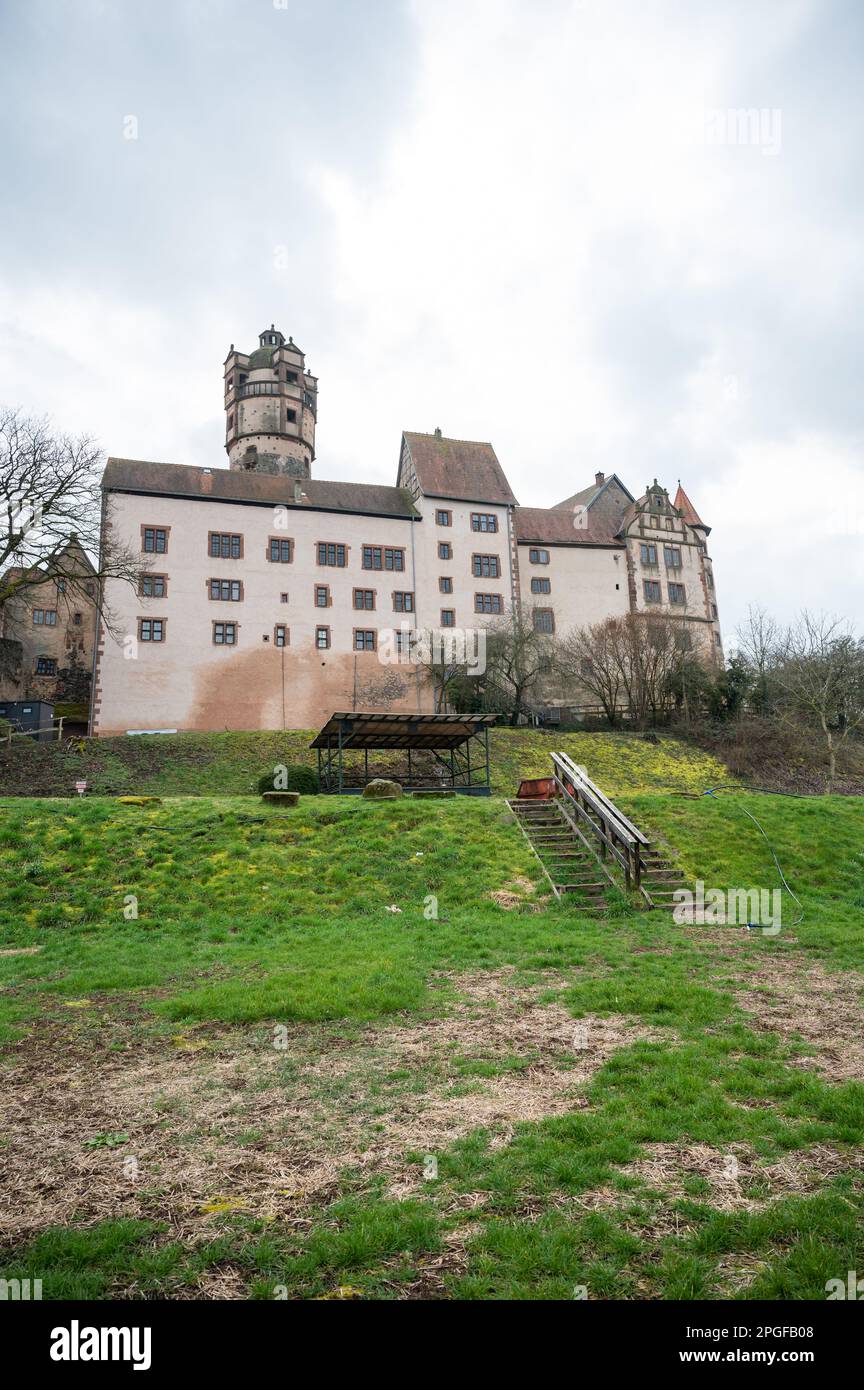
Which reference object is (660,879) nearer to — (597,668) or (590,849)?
(590,849)

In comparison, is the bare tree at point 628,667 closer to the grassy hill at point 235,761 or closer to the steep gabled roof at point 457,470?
A: the grassy hill at point 235,761

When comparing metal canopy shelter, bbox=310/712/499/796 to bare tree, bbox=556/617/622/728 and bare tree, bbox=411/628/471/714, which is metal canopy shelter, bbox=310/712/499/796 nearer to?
bare tree, bbox=411/628/471/714

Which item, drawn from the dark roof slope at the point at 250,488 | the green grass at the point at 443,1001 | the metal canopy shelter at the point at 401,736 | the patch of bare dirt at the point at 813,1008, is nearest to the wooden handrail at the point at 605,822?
the green grass at the point at 443,1001

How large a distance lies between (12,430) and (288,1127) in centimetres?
3386

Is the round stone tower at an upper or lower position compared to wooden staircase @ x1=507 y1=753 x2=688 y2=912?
upper

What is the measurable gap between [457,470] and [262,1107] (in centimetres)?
4701

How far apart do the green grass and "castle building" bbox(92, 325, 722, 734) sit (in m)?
22.2

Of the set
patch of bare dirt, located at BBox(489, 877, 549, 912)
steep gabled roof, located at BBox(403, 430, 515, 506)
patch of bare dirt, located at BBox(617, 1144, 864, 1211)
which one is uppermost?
steep gabled roof, located at BBox(403, 430, 515, 506)

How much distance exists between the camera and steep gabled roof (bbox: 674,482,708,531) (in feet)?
183

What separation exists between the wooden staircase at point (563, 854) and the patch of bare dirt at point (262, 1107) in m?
6.38

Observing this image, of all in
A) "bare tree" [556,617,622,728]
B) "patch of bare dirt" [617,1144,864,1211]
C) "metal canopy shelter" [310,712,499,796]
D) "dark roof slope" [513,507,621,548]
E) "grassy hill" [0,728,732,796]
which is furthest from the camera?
"dark roof slope" [513,507,621,548]

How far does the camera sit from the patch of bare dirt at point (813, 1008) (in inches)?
280

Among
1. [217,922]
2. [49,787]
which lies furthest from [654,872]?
[49,787]

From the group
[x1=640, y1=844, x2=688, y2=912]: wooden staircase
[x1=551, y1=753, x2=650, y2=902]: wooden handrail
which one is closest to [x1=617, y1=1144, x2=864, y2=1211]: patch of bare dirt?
[x1=640, y1=844, x2=688, y2=912]: wooden staircase
